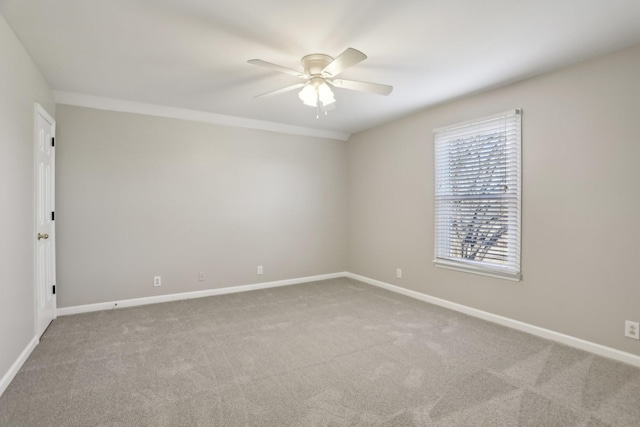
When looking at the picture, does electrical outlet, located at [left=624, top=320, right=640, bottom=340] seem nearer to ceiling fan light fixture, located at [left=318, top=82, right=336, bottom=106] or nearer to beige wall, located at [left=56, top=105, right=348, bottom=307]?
ceiling fan light fixture, located at [left=318, top=82, right=336, bottom=106]

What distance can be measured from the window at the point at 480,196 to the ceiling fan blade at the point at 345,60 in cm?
195

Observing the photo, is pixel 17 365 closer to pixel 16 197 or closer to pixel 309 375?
pixel 16 197

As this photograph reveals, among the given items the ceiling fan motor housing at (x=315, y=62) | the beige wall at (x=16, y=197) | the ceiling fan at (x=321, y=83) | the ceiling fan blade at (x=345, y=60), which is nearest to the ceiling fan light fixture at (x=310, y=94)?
the ceiling fan at (x=321, y=83)

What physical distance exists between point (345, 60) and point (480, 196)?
2254 millimetres

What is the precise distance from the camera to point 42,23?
228 centimetres

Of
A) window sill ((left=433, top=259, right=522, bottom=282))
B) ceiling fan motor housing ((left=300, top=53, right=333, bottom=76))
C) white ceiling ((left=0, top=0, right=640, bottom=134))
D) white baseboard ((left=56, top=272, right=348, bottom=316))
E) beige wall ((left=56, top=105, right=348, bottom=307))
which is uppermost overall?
white ceiling ((left=0, top=0, right=640, bottom=134))

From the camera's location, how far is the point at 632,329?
2541mm

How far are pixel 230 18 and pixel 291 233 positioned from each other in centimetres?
343

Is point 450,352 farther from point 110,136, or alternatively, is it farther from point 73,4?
point 110,136

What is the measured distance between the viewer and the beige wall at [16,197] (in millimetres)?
2223

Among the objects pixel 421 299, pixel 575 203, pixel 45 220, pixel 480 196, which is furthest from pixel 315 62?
pixel 421 299

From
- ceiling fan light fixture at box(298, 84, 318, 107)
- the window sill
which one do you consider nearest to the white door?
ceiling fan light fixture at box(298, 84, 318, 107)

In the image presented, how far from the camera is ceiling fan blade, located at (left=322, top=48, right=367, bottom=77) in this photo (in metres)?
2.14

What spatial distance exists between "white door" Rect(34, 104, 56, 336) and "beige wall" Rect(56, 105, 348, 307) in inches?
7.3
